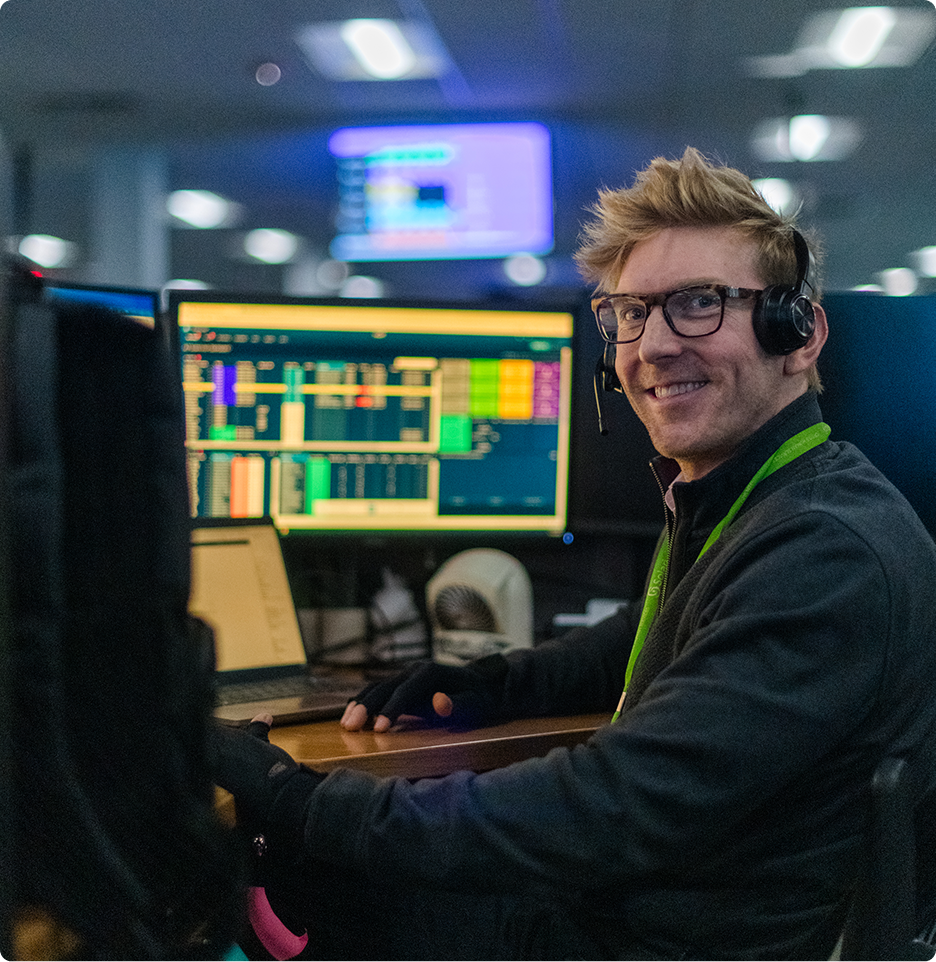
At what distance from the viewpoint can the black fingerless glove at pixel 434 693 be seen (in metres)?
1.16

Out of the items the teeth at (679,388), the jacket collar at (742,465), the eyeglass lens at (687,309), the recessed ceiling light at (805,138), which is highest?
the recessed ceiling light at (805,138)

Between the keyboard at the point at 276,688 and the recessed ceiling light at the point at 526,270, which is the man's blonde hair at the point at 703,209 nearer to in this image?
the keyboard at the point at 276,688

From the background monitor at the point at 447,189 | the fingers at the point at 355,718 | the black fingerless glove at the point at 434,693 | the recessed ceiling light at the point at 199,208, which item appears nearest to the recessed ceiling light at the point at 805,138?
the background monitor at the point at 447,189

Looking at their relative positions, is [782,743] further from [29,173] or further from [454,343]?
[29,173]

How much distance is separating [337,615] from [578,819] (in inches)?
37.7

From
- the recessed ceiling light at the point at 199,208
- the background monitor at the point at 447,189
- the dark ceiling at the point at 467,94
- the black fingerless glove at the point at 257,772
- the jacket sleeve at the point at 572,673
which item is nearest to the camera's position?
the black fingerless glove at the point at 257,772

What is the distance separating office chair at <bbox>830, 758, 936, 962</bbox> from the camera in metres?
0.71

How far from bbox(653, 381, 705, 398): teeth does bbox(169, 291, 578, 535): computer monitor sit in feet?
2.00

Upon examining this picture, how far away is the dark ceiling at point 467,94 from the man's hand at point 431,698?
125 inches

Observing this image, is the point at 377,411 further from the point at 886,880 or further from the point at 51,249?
the point at 51,249

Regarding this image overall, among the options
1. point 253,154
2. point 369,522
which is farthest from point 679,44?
point 369,522

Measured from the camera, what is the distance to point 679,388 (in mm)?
1086

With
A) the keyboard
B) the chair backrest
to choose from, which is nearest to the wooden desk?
the keyboard

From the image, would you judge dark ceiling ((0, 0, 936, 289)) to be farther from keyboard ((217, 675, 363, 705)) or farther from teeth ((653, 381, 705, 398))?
teeth ((653, 381, 705, 398))
